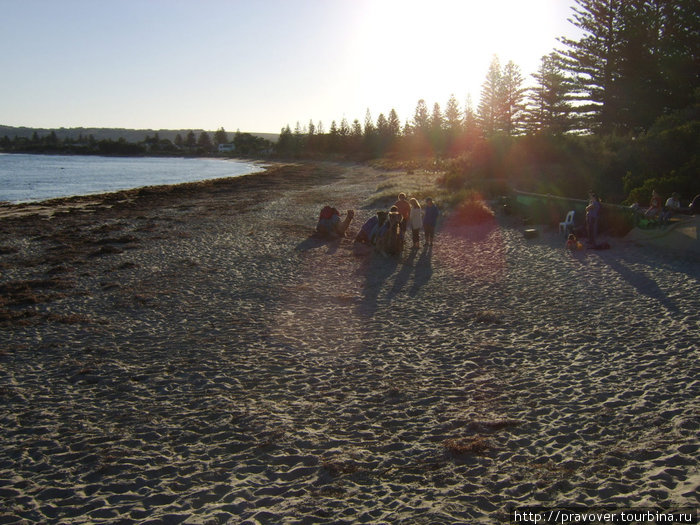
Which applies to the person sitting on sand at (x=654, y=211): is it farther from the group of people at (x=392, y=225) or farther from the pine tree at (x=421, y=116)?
the pine tree at (x=421, y=116)

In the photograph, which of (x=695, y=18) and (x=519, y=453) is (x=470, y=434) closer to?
(x=519, y=453)

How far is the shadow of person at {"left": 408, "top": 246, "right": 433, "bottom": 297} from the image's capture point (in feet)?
36.5

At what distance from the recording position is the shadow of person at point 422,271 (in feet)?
36.5

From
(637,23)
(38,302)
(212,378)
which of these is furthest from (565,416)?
(637,23)

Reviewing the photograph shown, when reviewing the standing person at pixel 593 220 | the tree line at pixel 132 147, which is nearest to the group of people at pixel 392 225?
the standing person at pixel 593 220

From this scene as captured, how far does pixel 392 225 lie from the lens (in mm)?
13906

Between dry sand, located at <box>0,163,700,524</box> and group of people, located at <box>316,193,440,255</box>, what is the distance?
3.70 feet

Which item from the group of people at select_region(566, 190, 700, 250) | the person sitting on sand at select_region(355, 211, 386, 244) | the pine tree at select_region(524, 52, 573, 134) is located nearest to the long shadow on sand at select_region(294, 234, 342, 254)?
the person sitting on sand at select_region(355, 211, 386, 244)

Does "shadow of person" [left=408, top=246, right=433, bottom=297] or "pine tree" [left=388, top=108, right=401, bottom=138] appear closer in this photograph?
"shadow of person" [left=408, top=246, right=433, bottom=297]

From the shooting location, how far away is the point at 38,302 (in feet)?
33.8

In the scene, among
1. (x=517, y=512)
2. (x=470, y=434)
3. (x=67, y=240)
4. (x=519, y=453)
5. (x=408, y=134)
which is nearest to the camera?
(x=517, y=512)

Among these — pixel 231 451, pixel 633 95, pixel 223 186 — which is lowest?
pixel 231 451

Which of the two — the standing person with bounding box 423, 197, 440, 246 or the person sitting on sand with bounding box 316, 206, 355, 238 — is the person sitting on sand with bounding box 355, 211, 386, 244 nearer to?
the person sitting on sand with bounding box 316, 206, 355, 238

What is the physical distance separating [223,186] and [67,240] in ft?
73.9
